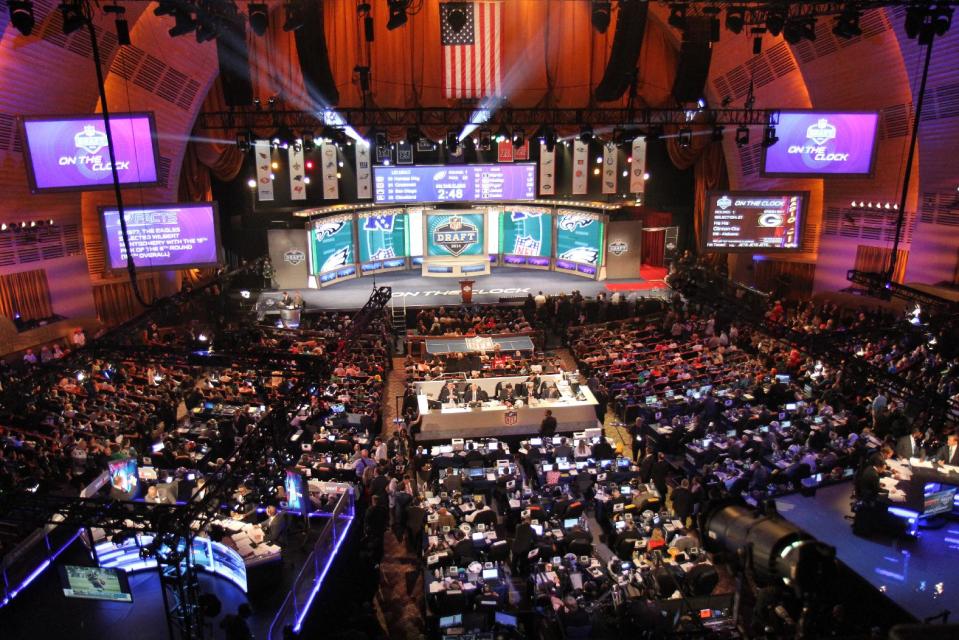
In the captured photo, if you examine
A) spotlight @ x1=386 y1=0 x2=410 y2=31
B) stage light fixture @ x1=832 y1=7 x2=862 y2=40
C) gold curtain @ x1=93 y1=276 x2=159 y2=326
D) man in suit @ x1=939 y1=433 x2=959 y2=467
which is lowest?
man in suit @ x1=939 y1=433 x2=959 y2=467

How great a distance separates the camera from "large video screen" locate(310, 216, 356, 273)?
2341 centimetres

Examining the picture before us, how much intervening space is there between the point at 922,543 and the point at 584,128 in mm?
11170

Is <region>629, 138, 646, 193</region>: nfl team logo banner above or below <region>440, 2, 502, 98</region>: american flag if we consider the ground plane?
below

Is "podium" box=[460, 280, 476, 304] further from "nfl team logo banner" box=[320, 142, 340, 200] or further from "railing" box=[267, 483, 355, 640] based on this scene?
"railing" box=[267, 483, 355, 640]

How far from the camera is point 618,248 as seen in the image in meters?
24.4

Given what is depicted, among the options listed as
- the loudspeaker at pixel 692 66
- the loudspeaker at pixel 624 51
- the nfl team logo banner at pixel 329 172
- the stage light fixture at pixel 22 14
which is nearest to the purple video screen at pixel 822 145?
the loudspeaker at pixel 692 66

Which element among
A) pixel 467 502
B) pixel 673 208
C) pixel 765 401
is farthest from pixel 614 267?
pixel 467 502

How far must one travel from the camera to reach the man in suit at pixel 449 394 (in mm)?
14734

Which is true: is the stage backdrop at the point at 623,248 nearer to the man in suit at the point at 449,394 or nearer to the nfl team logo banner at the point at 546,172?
the nfl team logo banner at the point at 546,172

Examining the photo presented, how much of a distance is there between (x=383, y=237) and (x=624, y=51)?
11869 mm

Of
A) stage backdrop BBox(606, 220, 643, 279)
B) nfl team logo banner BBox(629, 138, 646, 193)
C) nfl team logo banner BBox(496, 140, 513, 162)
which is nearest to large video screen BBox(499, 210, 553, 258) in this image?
stage backdrop BBox(606, 220, 643, 279)

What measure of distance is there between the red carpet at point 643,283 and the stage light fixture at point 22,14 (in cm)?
1802

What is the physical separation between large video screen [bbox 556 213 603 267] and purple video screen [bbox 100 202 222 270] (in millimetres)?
13750

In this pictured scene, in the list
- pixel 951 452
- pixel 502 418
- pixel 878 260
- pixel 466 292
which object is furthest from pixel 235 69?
pixel 878 260
